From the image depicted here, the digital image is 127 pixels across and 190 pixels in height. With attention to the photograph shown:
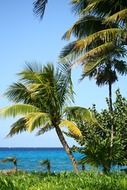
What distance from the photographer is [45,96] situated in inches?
775

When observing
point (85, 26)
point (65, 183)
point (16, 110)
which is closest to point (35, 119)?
point (16, 110)

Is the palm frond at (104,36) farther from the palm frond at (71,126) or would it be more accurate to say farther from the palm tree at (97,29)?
the palm frond at (71,126)

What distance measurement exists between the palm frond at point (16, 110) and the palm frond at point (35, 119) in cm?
39

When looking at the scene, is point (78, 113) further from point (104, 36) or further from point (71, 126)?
point (104, 36)

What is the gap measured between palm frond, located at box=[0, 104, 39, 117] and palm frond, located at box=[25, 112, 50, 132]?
0.39 m

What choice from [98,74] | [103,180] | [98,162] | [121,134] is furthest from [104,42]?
[103,180]

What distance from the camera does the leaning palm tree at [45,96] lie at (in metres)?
19.3

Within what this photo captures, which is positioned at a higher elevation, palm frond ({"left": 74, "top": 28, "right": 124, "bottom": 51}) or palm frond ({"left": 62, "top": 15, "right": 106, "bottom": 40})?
palm frond ({"left": 62, "top": 15, "right": 106, "bottom": 40})

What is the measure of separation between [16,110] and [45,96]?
1.25 m

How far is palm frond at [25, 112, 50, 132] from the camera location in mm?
18395

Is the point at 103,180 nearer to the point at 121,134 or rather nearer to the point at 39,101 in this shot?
the point at 39,101

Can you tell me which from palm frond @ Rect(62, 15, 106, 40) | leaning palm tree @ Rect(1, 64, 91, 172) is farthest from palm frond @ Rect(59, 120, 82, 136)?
palm frond @ Rect(62, 15, 106, 40)

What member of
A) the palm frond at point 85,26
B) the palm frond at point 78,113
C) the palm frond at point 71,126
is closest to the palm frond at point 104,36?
the palm frond at point 85,26

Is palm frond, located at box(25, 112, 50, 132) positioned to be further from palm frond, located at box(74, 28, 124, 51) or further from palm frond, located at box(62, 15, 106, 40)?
palm frond, located at box(62, 15, 106, 40)
